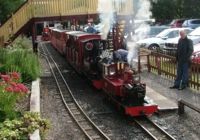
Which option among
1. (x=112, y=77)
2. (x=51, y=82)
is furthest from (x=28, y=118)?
(x=51, y=82)

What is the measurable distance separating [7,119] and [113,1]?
10.3 metres

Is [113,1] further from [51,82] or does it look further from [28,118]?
[28,118]

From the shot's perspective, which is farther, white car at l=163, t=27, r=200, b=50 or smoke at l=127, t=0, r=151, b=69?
white car at l=163, t=27, r=200, b=50

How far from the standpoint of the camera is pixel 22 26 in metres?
23.9

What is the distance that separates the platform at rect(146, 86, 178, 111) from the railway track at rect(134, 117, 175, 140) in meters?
0.88

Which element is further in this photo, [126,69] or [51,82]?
[51,82]

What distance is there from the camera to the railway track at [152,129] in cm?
1061

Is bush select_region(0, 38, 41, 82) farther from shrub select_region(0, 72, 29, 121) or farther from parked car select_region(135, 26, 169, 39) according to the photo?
parked car select_region(135, 26, 169, 39)

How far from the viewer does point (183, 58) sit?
1549 cm

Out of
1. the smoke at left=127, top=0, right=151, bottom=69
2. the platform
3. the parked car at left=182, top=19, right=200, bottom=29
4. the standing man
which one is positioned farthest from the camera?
the parked car at left=182, top=19, right=200, bottom=29

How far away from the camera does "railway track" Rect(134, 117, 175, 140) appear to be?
34.8 feet

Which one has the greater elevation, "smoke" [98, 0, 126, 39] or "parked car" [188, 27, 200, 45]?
"smoke" [98, 0, 126, 39]

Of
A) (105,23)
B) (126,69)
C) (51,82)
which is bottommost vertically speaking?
(51,82)

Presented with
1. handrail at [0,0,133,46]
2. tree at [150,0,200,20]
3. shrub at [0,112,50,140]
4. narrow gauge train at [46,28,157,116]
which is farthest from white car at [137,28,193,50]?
tree at [150,0,200,20]
